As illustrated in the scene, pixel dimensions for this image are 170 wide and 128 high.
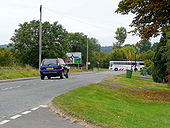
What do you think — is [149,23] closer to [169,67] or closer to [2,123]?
[169,67]

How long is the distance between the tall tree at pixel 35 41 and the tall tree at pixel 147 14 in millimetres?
39487

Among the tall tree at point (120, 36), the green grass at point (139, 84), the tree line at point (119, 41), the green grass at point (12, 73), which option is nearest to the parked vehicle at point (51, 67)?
the green grass at point (12, 73)

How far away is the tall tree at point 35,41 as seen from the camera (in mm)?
56938

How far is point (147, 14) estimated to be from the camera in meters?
17.3

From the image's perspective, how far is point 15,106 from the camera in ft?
32.6

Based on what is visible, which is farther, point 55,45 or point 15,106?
point 55,45

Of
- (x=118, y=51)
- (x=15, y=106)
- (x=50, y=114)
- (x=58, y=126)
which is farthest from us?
(x=118, y=51)

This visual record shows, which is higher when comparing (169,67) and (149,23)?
(149,23)

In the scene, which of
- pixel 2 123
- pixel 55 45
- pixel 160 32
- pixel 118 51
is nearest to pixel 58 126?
pixel 2 123

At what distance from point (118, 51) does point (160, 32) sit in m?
111

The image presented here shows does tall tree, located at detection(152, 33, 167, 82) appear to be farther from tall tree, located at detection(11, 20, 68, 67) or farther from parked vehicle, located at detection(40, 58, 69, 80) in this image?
tall tree, located at detection(11, 20, 68, 67)

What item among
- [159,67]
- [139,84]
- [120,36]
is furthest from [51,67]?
[120,36]

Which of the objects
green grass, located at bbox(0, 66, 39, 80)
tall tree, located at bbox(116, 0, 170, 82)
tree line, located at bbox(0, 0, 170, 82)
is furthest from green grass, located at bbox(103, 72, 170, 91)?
green grass, located at bbox(0, 66, 39, 80)

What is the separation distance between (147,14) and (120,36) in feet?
416
